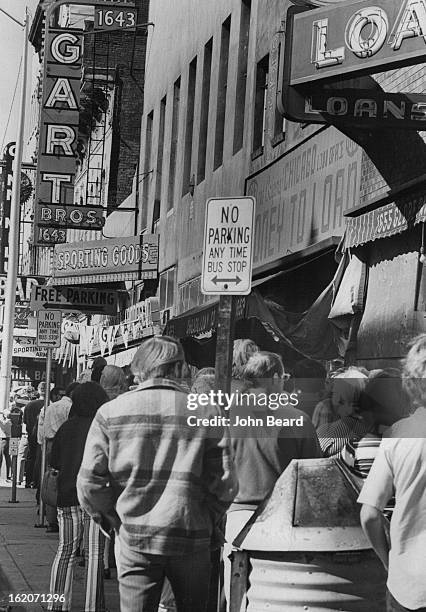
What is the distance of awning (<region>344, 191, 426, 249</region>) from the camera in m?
3.32

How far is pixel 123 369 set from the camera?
428 cm

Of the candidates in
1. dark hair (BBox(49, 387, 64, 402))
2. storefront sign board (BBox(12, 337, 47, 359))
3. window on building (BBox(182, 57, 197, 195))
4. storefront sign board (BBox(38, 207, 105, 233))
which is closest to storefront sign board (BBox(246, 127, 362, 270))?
window on building (BBox(182, 57, 197, 195))

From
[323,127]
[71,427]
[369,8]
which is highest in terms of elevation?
[369,8]

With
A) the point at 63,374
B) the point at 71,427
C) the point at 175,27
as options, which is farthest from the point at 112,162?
the point at 63,374

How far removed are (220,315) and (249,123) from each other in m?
0.52

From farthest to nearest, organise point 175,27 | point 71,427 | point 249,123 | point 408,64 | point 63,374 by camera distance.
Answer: point 63,374
point 71,427
point 175,27
point 249,123
point 408,64

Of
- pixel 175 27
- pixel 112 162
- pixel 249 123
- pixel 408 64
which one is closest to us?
pixel 408 64

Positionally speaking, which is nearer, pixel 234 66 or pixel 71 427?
pixel 234 66

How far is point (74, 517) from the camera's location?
16.6 feet

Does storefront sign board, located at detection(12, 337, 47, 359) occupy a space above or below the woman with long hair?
above

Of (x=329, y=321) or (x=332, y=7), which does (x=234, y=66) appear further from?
(x=329, y=321)

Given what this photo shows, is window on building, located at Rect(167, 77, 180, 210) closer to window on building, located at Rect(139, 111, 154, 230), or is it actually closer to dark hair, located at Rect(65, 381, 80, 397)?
window on building, located at Rect(139, 111, 154, 230)

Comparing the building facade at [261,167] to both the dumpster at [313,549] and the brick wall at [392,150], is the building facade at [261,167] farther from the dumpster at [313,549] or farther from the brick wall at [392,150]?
the dumpster at [313,549]

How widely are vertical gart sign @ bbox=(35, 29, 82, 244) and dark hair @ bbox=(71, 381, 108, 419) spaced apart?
1.47 ft
